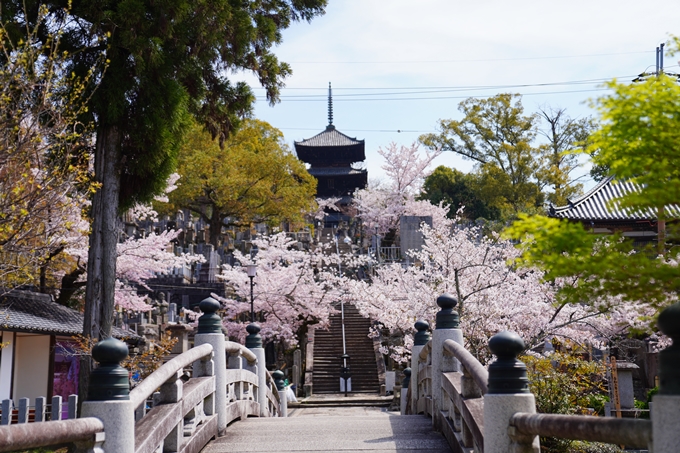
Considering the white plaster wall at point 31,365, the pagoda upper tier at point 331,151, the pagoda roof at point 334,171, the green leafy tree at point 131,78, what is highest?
the pagoda upper tier at point 331,151

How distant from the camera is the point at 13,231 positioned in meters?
9.89

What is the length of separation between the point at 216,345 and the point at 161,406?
→ 2.26m

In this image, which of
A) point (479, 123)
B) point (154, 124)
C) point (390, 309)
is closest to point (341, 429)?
point (154, 124)

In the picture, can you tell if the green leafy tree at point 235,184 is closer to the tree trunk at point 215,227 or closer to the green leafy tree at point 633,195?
the tree trunk at point 215,227

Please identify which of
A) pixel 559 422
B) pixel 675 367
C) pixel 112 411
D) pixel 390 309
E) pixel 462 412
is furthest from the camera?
pixel 390 309

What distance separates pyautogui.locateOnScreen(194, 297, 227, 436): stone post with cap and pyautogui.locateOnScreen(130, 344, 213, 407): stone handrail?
0.53 meters

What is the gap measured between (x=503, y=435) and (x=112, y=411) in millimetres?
2685

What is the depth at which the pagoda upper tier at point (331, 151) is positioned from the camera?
214 feet

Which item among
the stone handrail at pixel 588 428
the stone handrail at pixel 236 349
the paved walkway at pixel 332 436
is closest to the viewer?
the stone handrail at pixel 588 428

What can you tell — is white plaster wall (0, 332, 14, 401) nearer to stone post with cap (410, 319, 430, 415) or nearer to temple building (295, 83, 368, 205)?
stone post with cap (410, 319, 430, 415)

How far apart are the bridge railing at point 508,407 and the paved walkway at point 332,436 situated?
31 cm

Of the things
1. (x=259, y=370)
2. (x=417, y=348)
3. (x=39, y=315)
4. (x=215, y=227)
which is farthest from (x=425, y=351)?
(x=215, y=227)

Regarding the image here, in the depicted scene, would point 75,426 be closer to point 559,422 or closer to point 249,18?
point 559,422

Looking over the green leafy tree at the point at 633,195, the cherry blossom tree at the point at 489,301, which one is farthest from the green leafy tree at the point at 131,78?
the green leafy tree at the point at 633,195
